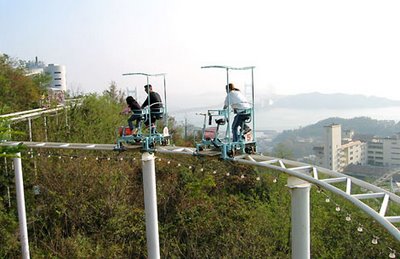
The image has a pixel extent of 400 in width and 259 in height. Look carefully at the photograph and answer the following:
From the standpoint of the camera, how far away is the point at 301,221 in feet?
21.4

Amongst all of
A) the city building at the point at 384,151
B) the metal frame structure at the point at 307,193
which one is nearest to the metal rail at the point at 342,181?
the metal frame structure at the point at 307,193

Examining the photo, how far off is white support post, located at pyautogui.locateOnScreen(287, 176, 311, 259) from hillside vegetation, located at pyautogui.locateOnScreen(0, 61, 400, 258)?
6.60 metres

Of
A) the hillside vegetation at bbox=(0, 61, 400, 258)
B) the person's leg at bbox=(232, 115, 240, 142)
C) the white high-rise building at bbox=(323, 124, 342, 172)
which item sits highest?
the person's leg at bbox=(232, 115, 240, 142)

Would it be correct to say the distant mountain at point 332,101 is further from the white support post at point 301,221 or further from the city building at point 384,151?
the white support post at point 301,221

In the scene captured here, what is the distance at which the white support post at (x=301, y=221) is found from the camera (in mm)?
6504

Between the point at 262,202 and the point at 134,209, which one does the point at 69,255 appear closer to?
the point at 134,209

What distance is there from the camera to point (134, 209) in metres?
15.5

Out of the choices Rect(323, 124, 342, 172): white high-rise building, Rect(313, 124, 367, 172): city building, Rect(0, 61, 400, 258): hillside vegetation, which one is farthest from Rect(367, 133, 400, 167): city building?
Rect(0, 61, 400, 258): hillside vegetation

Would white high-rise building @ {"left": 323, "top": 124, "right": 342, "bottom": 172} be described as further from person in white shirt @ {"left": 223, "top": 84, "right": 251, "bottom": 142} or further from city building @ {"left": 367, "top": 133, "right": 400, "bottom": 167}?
person in white shirt @ {"left": 223, "top": 84, "right": 251, "bottom": 142}

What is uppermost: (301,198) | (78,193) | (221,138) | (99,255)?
(221,138)

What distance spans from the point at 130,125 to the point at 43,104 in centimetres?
1013

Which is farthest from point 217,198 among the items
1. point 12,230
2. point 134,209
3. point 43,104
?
point 43,104

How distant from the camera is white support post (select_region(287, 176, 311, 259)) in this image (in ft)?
21.3

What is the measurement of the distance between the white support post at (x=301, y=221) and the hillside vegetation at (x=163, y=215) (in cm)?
660
